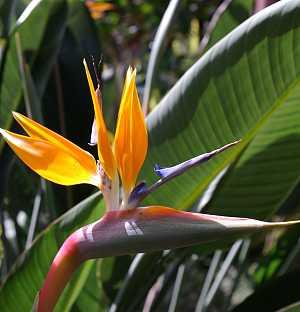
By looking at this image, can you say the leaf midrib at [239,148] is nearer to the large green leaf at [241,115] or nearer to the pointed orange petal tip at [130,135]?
the large green leaf at [241,115]

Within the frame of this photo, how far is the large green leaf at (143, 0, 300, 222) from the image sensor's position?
2.57 feet

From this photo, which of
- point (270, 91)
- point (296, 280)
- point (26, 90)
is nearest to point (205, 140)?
Answer: point (270, 91)

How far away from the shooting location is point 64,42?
1334 millimetres

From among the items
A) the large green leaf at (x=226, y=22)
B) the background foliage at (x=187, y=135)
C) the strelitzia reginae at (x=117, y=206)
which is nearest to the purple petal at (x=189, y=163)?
the strelitzia reginae at (x=117, y=206)

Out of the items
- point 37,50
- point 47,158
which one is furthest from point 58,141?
point 37,50

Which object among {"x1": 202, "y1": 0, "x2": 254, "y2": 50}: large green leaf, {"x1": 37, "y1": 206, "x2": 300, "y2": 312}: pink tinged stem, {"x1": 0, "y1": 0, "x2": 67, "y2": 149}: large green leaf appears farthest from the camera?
{"x1": 0, "y1": 0, "x2": 67, "y2": 149}: large green leaf

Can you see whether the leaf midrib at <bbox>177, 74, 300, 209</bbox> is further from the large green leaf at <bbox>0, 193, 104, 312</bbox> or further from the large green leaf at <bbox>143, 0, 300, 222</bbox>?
the large green leaf at <bbox>0, 193, 104, 312</bbox>

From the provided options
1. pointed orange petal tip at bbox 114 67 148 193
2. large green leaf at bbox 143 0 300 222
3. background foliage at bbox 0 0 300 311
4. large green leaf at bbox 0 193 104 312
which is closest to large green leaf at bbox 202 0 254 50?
background foliage at bbox 0 0 300 311

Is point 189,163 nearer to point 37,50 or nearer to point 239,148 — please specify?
point 239,148

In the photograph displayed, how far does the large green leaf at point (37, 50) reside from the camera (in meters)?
1.21

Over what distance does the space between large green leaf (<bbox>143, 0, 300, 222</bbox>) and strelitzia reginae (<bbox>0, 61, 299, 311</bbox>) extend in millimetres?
237

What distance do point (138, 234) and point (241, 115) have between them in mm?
340

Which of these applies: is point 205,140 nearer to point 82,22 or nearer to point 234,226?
point 234,226

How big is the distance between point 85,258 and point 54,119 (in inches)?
28.8
